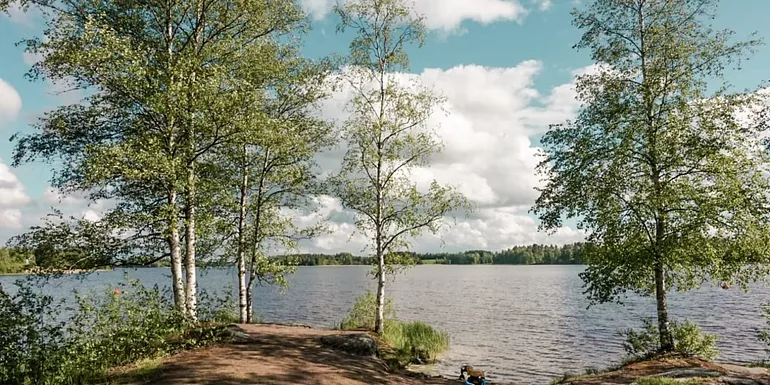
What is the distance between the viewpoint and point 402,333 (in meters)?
28.0

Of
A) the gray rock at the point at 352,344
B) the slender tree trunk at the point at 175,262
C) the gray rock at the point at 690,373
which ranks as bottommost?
the gray rock at the point at 690,373

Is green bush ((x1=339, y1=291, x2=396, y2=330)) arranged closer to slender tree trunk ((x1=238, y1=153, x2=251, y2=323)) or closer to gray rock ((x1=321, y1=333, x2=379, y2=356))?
slender tree trunk ((x1=238, y1=153, x2=251, y2=323))

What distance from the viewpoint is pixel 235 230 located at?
2469 centimetres

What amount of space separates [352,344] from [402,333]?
10.4 metres

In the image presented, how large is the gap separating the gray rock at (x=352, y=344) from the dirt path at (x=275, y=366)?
0.49 metres

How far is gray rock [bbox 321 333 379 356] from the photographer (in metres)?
18.0

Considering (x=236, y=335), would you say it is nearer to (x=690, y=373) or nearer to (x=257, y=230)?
(x=257, y=230)

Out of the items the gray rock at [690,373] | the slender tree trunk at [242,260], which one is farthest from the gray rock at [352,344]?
the gray rock at [690,373]

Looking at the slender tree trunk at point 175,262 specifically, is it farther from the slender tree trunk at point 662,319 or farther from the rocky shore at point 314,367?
the slender tree trunk at point 662,319

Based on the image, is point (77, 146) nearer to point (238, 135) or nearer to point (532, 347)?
point (238, 135)

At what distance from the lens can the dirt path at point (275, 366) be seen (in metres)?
12.7

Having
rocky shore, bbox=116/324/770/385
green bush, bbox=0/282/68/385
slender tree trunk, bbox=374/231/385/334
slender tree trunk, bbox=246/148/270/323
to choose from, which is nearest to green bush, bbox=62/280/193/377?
green bush, bbox=0/282/68/385

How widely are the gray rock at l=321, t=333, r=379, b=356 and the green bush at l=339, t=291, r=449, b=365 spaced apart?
18.9 ft

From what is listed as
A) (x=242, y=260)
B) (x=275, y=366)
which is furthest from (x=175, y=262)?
(x=275, y=366)
